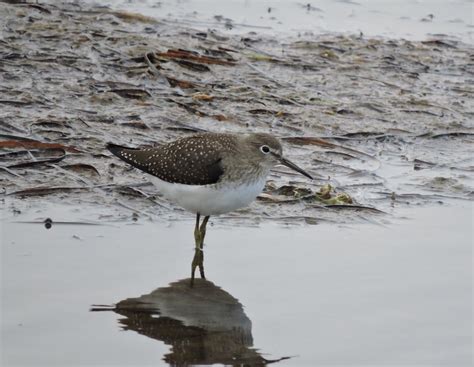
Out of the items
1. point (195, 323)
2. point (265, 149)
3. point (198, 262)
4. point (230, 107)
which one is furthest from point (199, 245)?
point (230, 107)

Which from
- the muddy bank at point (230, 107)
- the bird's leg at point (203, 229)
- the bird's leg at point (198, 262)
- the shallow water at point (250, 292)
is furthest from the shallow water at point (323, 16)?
the bird's leg at point (198, 262)

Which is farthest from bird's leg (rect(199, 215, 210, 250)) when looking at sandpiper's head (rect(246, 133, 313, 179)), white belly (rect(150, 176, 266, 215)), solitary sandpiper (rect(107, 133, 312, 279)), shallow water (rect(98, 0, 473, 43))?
shallow water (rect(98, 0, 473, 43))

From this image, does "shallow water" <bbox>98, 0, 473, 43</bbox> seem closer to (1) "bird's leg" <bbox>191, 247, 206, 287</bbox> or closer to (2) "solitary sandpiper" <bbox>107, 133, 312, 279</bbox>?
(2) "solitary sandpiper" <bbox>107, 133, 312, 279</bbox>

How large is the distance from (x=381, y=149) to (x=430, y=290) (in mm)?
3677

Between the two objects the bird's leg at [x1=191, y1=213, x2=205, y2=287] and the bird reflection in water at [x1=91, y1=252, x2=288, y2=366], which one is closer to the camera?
the bird reflection in water at [x1=91, y1=252, x2=288, y2=366]

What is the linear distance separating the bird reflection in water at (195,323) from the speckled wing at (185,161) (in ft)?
3.22

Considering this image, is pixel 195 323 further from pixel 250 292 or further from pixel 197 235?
pixel 197 235

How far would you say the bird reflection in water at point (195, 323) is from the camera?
584cm

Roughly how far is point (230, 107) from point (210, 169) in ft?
11.5

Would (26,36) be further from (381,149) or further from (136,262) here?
(136,262)

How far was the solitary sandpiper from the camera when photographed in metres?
7.58

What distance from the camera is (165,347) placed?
5.89m

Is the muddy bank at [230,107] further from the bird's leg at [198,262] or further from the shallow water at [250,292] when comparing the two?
the bird's leg at [198,262]

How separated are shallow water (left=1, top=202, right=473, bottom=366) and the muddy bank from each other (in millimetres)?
592
